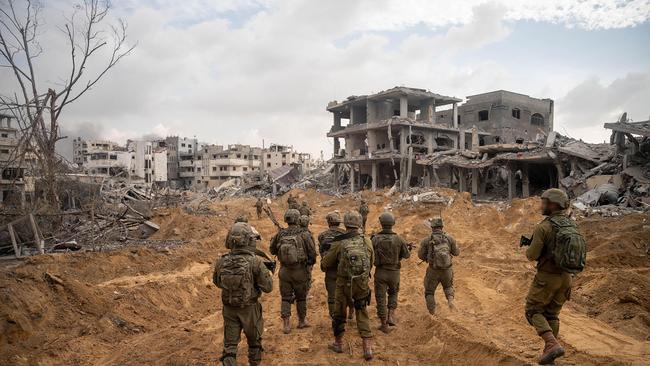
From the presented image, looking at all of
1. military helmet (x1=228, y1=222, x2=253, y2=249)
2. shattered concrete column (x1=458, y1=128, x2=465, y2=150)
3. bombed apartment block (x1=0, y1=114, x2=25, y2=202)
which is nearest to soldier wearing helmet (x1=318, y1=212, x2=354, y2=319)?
military helmet (x1=228, y1=222, x2=253, y2=249)

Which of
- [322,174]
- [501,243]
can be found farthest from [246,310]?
[322,174]

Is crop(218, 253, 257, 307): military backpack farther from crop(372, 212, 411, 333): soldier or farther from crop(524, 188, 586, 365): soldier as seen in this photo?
crop(524, 188, 586, 365): soldier

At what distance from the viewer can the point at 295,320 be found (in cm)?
736

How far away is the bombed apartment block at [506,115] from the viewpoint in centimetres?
3831

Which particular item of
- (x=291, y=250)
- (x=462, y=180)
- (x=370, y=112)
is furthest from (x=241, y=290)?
(x=370, y=112)

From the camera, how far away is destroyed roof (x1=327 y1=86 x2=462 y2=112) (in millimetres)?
33531

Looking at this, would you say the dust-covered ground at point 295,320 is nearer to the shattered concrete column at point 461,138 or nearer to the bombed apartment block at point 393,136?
the bombed apartment block at point 393,136

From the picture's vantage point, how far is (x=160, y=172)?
224 feet

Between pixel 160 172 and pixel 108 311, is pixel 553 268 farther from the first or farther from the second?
pixel 160 172

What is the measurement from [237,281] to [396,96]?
31888 mm

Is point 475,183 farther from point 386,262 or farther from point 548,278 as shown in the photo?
point 548,278

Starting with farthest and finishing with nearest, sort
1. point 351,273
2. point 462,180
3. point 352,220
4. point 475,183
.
Answer: point 462,180 → point 475,183 → point 352,220 → point 351,273

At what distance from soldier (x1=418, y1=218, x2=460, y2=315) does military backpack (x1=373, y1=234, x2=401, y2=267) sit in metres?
0.72

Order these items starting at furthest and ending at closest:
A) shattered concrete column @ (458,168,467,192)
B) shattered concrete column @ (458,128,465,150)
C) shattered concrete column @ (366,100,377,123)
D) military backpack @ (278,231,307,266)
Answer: shattered concrete column @ (366,100,377,123)
shattered concrete column @ (458,128,465,150)
shattered concrete column @ (458,168,467,192)
military backpack @ (278,231,307,266)
